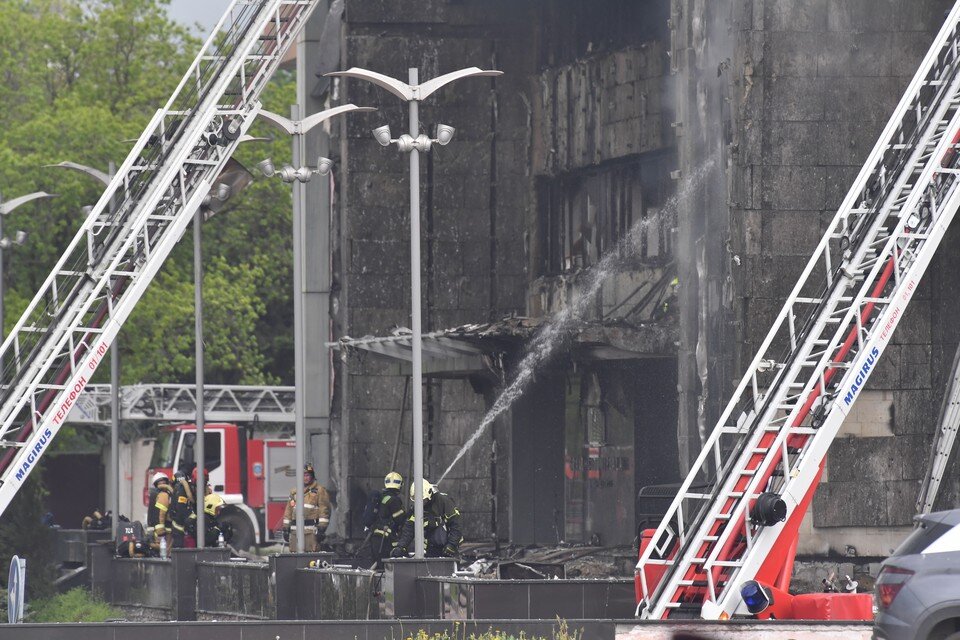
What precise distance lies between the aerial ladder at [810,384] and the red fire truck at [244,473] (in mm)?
23165

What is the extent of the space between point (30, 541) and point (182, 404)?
18.2 m

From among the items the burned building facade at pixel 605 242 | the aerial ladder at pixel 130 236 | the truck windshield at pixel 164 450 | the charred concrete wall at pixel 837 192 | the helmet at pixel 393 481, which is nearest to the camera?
the helmet at pixel 393 481

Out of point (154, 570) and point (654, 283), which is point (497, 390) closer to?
point (654, 283)

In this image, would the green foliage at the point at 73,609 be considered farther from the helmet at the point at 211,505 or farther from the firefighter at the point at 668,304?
the firefighter at the point at 668,304

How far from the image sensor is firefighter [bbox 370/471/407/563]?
26031 mm

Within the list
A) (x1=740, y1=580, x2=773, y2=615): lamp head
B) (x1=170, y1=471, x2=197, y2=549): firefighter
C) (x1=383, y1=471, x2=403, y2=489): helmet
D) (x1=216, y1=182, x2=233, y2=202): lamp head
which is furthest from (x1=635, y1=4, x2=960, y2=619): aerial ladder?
(x1=170, y1=471, x2=197, y2=549): firefighter

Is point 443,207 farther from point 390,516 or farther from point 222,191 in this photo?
point 390,516

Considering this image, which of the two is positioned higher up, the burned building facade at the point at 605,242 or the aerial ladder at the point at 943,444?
the burned building facade at the point at 605,242

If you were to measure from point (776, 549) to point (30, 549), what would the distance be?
1600 cm

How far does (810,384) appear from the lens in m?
23.0

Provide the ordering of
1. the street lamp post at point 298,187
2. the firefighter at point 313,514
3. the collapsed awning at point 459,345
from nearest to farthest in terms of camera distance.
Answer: the street lamp post at point 298,187 → the collapsed awning at point 459,345 → the firefighter at point 313,514

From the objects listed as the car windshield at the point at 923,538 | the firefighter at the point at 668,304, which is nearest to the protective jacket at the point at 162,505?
the firefighter at the point at 668,304

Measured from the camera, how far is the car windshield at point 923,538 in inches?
587

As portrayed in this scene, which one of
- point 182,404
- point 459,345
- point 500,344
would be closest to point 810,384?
point 500,344
